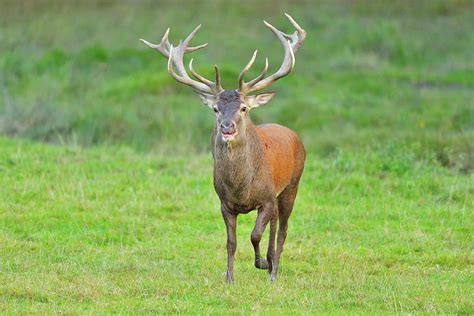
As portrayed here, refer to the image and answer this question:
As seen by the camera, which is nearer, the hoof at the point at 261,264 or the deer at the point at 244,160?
the deer at the point at 244,160

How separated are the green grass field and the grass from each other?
29 millimetres

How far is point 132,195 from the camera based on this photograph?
44.6 ft

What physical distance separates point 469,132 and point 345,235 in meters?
6.50

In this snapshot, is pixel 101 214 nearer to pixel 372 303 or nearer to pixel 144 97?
pixel 372 303

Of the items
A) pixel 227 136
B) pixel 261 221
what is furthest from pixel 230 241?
pixel 227 136

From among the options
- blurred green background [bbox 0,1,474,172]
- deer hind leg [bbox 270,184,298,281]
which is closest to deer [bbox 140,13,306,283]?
deer hind leg [bbox 270,184,298,281]

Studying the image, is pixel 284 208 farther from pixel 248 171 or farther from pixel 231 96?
pixel 231 96

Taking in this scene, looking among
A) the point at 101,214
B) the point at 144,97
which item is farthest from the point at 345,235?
the point at 144,97

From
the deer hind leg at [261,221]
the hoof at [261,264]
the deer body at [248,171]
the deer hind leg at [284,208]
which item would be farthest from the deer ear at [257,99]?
the hoof at [261,264]

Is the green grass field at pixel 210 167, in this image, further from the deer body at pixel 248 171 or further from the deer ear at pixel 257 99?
the deer ear at pixel 257 99

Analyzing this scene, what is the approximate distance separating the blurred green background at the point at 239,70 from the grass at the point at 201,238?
1.88m

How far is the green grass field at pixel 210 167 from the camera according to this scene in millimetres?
9438

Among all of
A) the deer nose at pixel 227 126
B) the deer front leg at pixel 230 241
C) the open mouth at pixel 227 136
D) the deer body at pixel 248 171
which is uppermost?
the deer nose at pixel 227 126

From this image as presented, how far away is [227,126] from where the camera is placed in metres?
9.38
